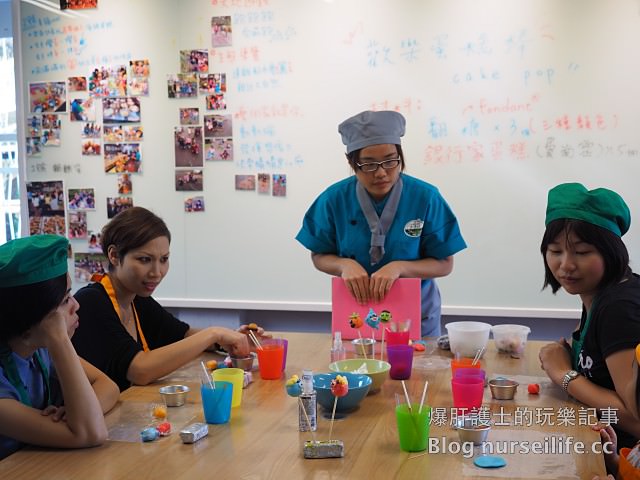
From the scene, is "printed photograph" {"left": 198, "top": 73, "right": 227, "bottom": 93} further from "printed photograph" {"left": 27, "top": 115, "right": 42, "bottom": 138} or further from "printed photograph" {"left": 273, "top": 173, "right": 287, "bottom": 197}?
"printed photograph" {"left": 27, "top": 115, "right": 42, "bottom": 138}

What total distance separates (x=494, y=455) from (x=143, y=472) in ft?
2.31

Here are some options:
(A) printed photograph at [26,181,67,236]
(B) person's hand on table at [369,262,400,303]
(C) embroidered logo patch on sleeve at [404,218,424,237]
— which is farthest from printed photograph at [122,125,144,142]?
(B) person's hand on table at [369,262,400,303]

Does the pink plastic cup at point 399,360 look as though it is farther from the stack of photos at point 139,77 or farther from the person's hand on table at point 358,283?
the stack of photos at point 139,77

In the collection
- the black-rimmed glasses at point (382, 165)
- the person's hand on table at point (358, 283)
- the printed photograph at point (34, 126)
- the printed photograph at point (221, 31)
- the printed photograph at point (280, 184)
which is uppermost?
the printed photograph at point (221, 31)

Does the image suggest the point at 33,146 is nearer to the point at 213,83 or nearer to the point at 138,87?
the point at 138,87

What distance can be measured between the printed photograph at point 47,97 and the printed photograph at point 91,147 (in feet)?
0.76

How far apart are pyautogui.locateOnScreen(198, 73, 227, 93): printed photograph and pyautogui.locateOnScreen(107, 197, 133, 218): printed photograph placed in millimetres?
762

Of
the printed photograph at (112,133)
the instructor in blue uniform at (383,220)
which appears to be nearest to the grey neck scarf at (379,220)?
the instructor in blue uniform at (383,220)

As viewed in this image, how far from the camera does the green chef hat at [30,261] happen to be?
1.56 metres

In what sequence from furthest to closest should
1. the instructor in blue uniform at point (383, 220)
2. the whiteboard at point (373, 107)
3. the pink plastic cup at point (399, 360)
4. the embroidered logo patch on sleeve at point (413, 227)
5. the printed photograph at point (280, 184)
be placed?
the printed photograph at point (280, 184)
the whiteboard at point (373, 107)
the embroidered logo patch on sleeve at point (413, 227)
the instructor in blue uniform at point (383, 220)
the pink plastic cup at point (399, 360)

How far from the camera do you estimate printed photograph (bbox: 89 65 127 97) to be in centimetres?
396

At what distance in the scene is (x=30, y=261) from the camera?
158 centimetres

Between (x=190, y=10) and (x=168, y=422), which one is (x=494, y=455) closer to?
(x=168, y=422)

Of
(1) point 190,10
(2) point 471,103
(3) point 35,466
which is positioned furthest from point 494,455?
(1) point 190,10
